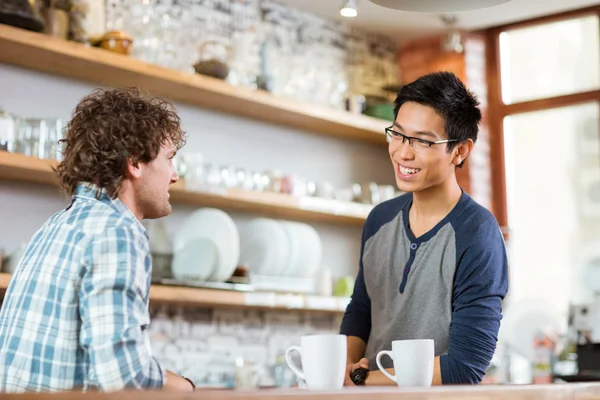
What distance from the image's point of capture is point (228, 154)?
477 centimetres

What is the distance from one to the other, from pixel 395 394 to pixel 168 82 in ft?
9.59

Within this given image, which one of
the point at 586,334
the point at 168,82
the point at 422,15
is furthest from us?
the point at 422,15

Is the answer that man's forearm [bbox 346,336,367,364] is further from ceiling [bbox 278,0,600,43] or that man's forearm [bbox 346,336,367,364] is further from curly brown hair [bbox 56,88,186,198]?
ceiling [bbox 278,0,600,43]

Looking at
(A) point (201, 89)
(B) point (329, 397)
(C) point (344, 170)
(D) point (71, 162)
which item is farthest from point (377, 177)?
(B) point (329, 397)

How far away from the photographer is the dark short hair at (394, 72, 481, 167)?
241cm

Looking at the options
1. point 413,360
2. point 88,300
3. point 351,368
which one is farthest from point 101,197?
point 351,368

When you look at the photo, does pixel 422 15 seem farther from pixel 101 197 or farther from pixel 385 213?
pixel 101 197

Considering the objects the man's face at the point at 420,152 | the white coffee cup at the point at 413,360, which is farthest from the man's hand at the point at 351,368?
the man's face at the point at 420,152

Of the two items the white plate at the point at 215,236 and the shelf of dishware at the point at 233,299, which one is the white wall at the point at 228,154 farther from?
the shelf of dishware at the point at 233,299

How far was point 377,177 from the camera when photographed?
566 cm

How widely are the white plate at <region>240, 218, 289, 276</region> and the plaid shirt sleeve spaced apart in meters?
2.84

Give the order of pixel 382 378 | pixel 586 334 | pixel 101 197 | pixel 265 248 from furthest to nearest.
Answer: pixel 586 334 → pixel 265 248 → pixel 382 378 → pixel 101 197

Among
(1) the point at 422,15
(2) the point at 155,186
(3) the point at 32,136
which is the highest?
(1) the point at 422,15

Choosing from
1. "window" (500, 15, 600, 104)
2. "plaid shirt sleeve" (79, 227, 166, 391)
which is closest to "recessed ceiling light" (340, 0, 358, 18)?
"plaid shirt sleeve" (79, 227, 166, 391)
